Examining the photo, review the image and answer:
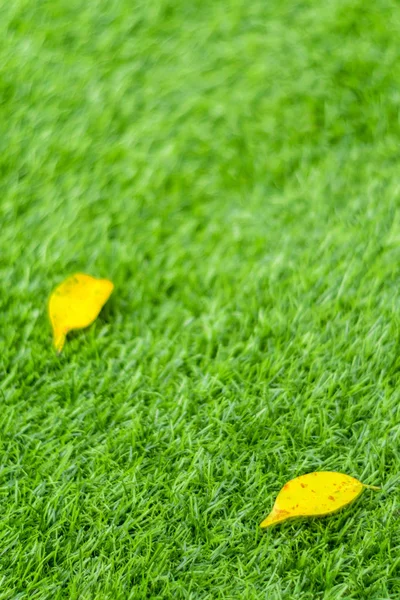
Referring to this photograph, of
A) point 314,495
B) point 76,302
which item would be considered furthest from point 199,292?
point 314,495

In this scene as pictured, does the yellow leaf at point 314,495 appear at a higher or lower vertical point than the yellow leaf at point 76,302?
lower

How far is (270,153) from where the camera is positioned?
2559mm

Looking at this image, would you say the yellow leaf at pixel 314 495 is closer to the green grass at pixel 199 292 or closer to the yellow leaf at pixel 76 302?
the green grass at pixel 199 292

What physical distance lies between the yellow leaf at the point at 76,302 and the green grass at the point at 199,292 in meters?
0.05

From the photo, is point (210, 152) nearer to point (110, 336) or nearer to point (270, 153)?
point (270, 153)

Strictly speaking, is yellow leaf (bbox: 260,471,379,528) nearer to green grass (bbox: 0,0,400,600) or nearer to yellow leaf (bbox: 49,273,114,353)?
green grass (bbox: 0,0,400,600)

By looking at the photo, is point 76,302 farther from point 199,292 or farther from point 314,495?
point 314,495

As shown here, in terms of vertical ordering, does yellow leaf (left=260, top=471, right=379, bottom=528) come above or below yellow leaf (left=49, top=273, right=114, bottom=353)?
below

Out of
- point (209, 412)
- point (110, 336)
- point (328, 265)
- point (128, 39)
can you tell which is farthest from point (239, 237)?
point (128, 39)

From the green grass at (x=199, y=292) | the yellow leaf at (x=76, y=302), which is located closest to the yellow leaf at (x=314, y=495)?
the green grass at (x=199, y=292)

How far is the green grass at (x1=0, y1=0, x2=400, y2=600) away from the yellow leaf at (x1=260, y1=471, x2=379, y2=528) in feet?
0.12

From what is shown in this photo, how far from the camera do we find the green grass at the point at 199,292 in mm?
1593

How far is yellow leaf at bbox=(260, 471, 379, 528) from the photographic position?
62.9 inches

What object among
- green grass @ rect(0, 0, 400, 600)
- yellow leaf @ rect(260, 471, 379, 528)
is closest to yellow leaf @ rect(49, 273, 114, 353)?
green grass @ rect(0, 0, 400, 600)
